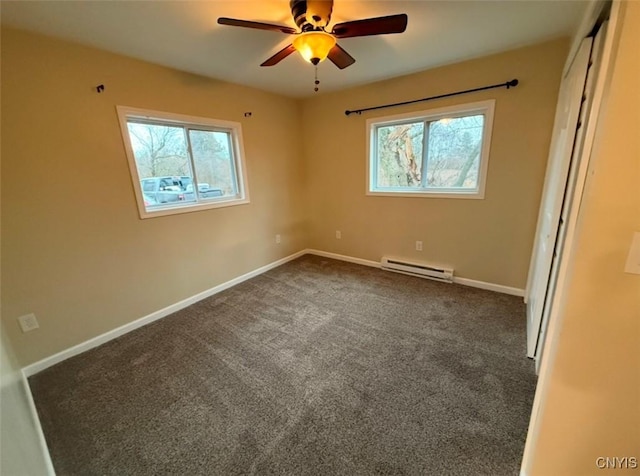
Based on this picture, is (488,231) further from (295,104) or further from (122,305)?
(122,305)

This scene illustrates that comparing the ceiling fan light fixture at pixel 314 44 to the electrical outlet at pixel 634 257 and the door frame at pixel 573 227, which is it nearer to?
the door frame at pixel 573 227

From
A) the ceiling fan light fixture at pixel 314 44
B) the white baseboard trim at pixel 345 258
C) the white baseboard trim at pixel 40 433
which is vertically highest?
the ceiling fan light fixture at pixel 314 44

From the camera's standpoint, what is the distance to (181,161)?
8.96ft

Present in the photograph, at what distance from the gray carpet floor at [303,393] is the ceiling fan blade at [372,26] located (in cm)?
212

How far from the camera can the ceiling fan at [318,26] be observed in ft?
4.65

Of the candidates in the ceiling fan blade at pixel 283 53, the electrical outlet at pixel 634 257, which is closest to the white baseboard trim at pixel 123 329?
the ceiling fan blade at pixel 283 53

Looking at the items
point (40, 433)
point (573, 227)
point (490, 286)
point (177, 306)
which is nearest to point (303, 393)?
point (40, 433)

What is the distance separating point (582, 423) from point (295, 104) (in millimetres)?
4051

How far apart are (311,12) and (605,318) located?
74.9 inches

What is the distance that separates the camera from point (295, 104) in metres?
3.77

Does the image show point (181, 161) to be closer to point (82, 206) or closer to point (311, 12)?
point (82, 206)

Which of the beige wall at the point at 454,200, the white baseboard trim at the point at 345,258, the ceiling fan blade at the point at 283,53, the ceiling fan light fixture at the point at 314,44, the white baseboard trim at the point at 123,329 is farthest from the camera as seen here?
the white baseboard trim at the point at 345,258

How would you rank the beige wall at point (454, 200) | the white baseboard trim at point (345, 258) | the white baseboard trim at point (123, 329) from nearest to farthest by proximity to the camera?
the white baseboard trim at point (123, 329)
the beige wall at point (454, 200)
the white baseboard trim at point (345, 258)

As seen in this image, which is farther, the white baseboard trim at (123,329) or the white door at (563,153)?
the white baseboard trim at (123,329)
